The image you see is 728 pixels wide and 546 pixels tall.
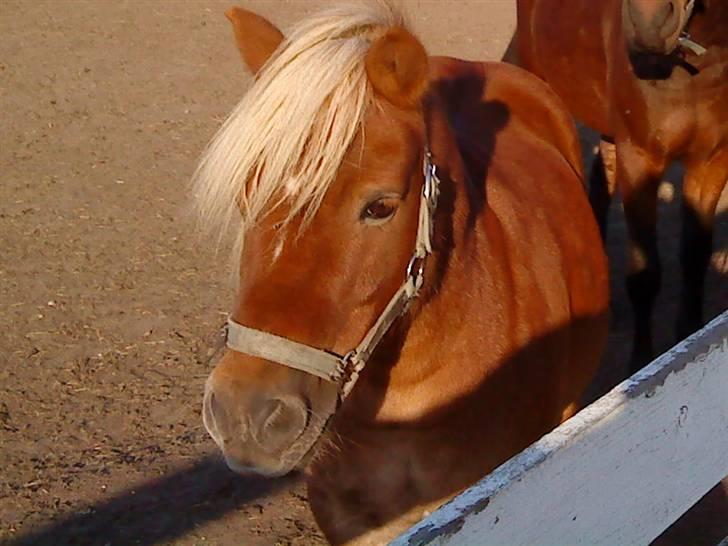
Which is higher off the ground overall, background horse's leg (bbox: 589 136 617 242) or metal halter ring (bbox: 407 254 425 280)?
metal halter ring (bbox: 407 254 425 280)

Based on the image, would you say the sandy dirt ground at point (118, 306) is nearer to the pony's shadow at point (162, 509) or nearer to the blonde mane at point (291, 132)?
the pony's shadow at point (162, 509)

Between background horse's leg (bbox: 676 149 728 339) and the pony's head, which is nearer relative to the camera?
the pony's head

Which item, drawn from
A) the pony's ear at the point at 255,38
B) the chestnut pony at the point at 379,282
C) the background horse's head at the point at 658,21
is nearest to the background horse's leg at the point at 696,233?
the background horse's head at the point at 658,21

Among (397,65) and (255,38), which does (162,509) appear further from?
(397,65)

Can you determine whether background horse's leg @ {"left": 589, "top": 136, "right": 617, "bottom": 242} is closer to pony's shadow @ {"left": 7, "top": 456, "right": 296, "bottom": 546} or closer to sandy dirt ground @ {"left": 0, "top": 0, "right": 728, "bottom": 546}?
sandy dirt ground @ {"left": 0, "top": 0, "right": 728, "bottom": 546}

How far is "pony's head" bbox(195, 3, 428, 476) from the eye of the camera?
5.78ft

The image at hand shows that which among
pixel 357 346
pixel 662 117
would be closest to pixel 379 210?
pixel 357 346

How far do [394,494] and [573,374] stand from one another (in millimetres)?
797

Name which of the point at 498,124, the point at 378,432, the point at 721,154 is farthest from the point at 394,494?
the point at 721,154

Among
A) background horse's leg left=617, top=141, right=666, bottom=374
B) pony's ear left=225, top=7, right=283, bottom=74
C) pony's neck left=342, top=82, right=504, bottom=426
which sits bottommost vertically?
background horse's leg left=617, top=141, right=666, bottom=374

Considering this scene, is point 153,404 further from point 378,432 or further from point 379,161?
point 379,161

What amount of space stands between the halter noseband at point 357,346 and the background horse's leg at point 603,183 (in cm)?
311

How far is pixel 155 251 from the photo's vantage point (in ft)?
16.2

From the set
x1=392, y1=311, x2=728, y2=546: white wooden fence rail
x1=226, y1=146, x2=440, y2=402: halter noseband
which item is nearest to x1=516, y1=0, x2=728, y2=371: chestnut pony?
x1=226, y1=146, x2=440, y2=402: halter noseband
